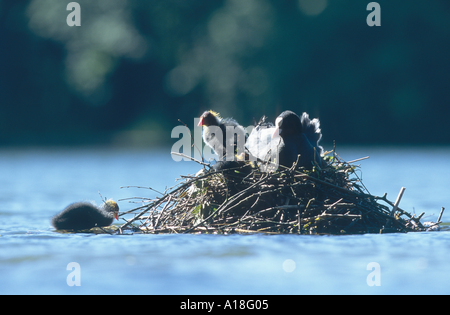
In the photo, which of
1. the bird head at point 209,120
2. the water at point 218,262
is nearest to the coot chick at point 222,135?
the bird head at point 209,120

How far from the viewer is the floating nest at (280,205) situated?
7.17m

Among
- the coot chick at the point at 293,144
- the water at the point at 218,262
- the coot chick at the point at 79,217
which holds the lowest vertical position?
the water at the point at 218,262

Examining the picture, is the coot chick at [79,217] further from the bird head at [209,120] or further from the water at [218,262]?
the bird head at [209,120]

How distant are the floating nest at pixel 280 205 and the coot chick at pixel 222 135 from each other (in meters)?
0.76

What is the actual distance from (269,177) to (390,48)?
27210 millimetres

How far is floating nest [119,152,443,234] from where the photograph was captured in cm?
717

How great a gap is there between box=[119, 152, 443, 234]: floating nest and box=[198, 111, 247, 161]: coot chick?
762 mm

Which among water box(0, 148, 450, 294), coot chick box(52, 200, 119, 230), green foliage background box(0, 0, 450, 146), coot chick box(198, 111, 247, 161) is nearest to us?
water box(0, 148, 450, 294)

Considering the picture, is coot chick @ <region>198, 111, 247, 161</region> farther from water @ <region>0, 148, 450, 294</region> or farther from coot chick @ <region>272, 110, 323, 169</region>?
water @ <region>0, 148, 450, 294</region>

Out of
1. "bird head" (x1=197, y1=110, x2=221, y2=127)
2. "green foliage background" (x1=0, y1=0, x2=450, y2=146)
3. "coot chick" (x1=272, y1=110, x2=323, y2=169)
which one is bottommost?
"coot chick" (x1=272, y1=110, x2=323, y2=169)

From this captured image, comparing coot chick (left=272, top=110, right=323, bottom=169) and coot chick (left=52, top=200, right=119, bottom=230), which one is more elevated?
coot chick (left=272, top=110, right=323, bottom=169)

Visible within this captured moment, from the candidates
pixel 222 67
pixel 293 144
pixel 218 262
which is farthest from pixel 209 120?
pixel 222 67

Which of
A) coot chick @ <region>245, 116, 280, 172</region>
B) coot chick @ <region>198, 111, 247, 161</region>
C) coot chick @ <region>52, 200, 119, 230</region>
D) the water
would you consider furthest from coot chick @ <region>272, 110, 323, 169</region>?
coot chick @ <region>52, 200, 119, 230</region>
